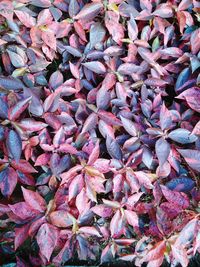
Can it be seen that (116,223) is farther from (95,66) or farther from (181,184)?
(95,66)

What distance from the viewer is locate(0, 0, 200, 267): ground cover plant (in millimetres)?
1474

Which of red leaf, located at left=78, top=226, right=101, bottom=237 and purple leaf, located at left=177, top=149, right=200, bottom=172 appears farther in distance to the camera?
red leaf, located at left=78, top=226, right=101, bottom=237

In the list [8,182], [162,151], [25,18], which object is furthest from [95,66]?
[8,182]

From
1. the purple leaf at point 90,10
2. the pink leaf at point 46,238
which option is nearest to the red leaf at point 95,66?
the purple leaf at point 90,10

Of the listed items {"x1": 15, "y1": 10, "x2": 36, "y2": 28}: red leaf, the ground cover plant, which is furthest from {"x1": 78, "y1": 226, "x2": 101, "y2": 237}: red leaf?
{"x1": 15, "y1": 10, "x2": 36, "y2": 28}: red leaf

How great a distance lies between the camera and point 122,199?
153 centimetres

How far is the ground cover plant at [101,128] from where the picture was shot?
1474mm

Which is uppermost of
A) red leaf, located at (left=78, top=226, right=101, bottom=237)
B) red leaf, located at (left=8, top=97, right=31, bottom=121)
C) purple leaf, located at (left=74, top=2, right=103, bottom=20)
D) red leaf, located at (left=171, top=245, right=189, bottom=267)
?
purple leaf, located at (left=74, top=2, right=103, bottom=20)

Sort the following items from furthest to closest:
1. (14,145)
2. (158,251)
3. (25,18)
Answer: (25,18)
(158,251)
(14,145)

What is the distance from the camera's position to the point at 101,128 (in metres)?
1.52

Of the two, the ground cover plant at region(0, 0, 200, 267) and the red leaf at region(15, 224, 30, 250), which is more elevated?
the ground cover plant at region(0, 0, 200, 267)

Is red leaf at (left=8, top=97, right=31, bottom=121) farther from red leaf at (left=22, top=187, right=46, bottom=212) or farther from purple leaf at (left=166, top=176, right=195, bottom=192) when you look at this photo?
purple leaf at (left=166, top=176, right=195, bottom=192)

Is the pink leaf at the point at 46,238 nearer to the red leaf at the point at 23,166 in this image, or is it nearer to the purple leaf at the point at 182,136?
the red leaf at the point at 23,166

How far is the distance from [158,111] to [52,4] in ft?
1.97
